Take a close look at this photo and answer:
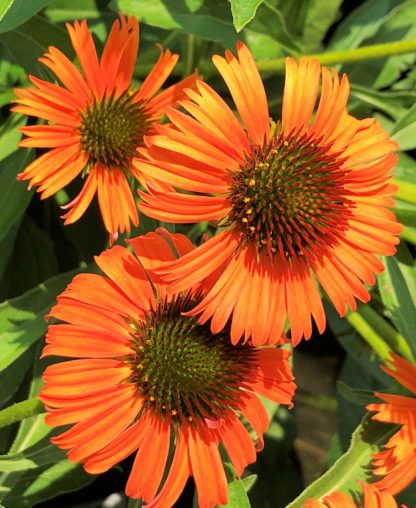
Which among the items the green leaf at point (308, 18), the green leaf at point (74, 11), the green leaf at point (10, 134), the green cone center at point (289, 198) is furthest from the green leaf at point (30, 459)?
the green leaf at point (308, 18)

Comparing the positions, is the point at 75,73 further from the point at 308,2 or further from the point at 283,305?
the point at 308,2

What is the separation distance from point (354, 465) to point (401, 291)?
0.29 metres

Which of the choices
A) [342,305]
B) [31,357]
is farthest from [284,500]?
[342,305]

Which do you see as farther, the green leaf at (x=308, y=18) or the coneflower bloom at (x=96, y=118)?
the green leaf at (x=308, y=18)

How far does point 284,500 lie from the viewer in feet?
4.92

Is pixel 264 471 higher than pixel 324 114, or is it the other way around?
pixel 324 114

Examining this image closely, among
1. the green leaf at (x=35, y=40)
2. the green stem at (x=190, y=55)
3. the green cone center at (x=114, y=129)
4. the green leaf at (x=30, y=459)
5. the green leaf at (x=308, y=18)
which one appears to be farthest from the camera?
the green leaf at (x=308, y=18)

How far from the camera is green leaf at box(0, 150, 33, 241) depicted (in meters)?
1.05

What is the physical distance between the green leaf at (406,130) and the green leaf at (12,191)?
55 centimetres

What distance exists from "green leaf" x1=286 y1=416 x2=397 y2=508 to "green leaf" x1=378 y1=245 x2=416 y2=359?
131 mm

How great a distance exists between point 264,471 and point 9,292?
657 mm

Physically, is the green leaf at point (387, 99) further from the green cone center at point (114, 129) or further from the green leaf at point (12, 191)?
the green leaf at point (12, 191)

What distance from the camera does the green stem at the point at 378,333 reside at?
1132 millimetres

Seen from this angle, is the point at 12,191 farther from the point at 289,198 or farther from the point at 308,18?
the point at 308,18
